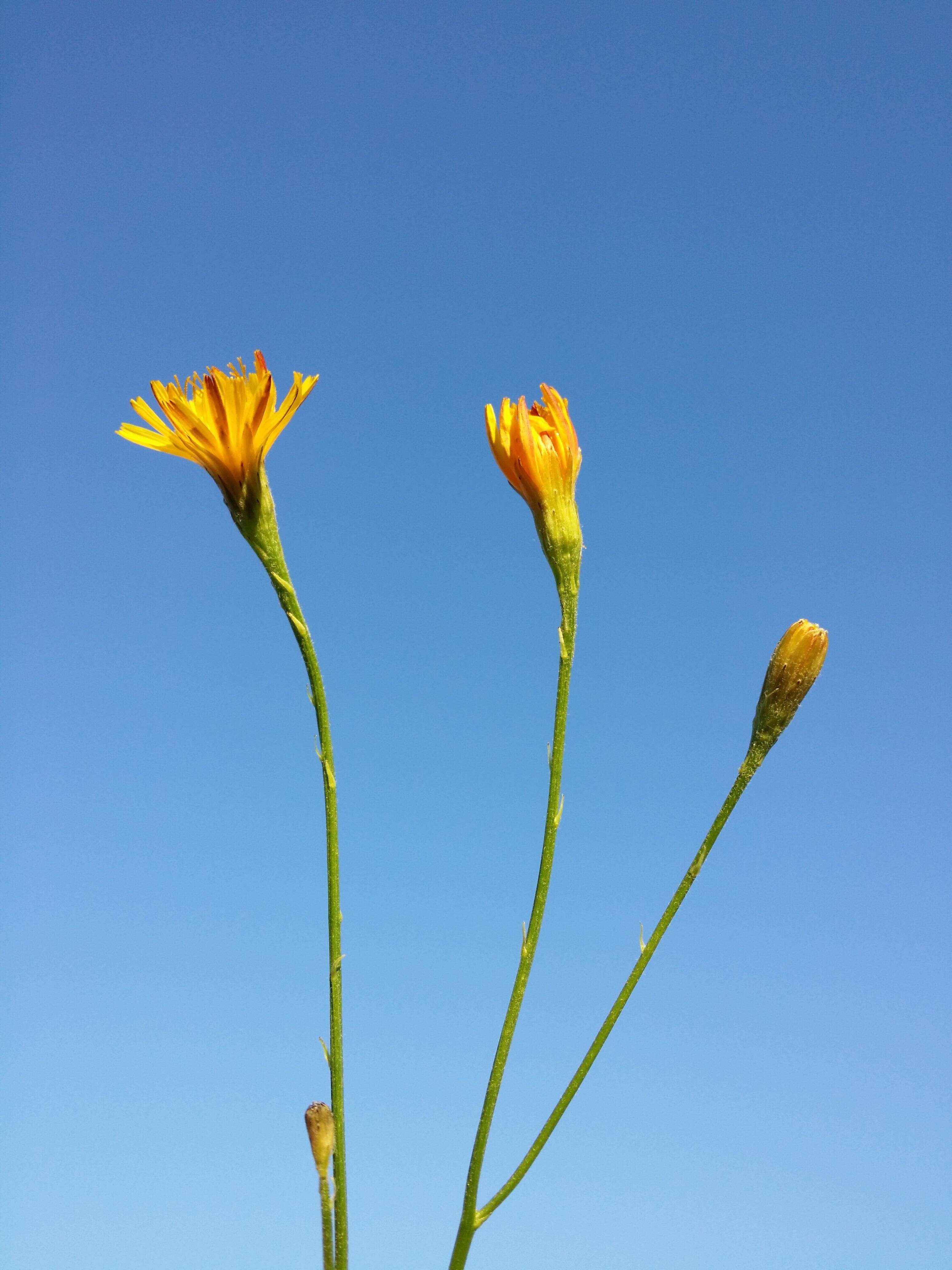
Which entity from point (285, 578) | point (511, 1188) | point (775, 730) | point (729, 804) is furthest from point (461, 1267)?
point (285, 578)

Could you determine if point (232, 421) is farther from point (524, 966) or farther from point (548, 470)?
point (524, 966)

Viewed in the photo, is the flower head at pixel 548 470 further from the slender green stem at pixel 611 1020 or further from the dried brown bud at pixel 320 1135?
the dried brown bud at pixel 320 1135

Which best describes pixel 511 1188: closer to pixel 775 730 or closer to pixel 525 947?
pixel 525 947

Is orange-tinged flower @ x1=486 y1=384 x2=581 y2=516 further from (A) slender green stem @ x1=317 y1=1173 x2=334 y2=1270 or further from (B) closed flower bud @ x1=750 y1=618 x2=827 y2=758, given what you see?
(A) slender green stem @ x1=317 y1=1173 x2=334 y2=1270

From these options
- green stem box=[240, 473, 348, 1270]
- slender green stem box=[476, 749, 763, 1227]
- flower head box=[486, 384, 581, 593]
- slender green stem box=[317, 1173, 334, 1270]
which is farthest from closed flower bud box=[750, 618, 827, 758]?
slender green stem box=[317, 1173, 334, 1270]

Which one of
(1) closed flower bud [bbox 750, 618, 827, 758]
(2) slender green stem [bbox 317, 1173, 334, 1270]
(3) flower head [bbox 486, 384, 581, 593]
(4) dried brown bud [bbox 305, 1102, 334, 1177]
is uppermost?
(3) flower head [bbox 486, 384, 581, 593]

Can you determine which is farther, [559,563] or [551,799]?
[559,563]
